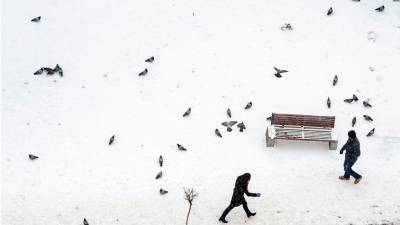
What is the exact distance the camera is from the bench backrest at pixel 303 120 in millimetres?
18062

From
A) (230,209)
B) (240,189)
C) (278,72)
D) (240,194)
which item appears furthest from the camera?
(278,72)

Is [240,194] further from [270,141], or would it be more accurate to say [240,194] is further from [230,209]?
[270,141]

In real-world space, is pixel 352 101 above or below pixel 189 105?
above

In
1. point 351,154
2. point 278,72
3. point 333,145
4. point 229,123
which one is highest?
point 278,72

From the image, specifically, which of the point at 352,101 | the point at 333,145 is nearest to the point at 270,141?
the point at 333,145

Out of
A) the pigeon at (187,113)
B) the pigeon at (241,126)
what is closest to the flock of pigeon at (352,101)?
the pigeon at (241,126)

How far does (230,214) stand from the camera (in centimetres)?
1577

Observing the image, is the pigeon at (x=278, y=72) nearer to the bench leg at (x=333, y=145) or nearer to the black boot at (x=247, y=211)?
the bench leg at (x=333, y=145)

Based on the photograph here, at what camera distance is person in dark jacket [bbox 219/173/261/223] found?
47.0ft

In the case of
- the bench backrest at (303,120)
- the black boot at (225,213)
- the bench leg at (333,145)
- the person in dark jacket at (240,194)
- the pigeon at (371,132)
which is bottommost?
the black boot at (225,213)

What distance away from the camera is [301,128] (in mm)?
18188

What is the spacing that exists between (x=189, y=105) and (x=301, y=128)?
3.82 meters

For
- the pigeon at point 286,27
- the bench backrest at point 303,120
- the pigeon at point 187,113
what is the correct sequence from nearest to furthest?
the bench backrest at point 303,120 < the pigeon at point 187,113 < the pigeon at point 286,27

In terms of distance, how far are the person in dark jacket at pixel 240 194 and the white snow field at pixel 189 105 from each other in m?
0.39
